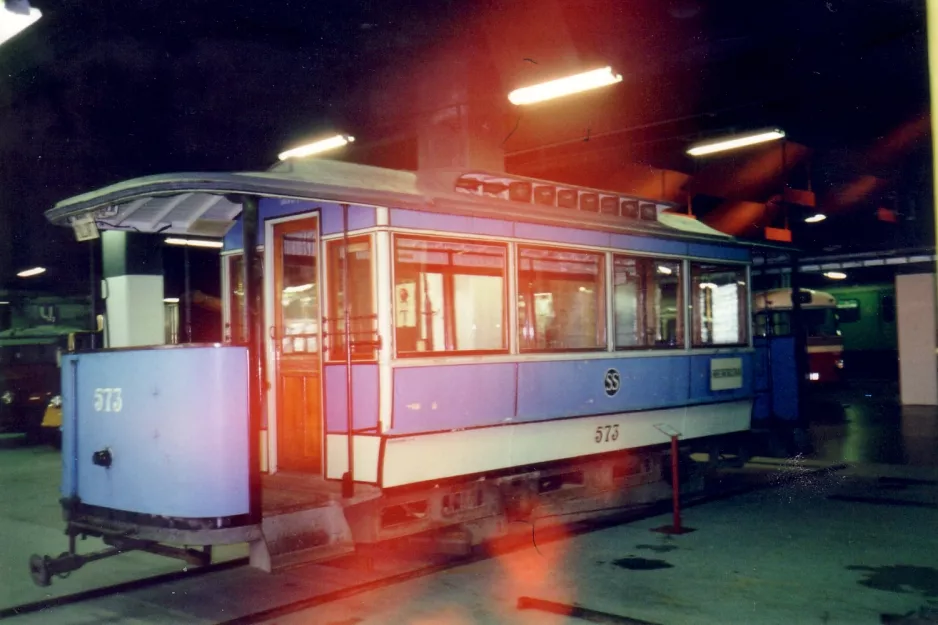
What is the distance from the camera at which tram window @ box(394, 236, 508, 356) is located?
6832mm

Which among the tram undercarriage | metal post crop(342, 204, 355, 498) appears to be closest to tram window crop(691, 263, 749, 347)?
the tram undercarriage

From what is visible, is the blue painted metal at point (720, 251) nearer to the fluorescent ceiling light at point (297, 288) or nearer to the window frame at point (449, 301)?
the window frame at point (449, 301)

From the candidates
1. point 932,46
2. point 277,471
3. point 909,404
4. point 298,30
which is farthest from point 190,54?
point 909,404

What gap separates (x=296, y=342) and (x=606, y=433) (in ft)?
10.8

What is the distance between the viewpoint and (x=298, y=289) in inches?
290

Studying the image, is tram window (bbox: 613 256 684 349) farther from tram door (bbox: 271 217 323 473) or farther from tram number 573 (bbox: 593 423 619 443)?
tram door (bbox: 271 217 323 473)

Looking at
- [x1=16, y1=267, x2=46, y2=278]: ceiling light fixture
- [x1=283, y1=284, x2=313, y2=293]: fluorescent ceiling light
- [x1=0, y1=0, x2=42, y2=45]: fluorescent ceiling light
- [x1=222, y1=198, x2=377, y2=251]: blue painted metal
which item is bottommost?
[x1=283, y1=284, x2=313, y2=293]: fluorescent ceiling light

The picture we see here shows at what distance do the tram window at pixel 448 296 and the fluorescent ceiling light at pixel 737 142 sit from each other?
6272 millimetres

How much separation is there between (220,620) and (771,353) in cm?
795

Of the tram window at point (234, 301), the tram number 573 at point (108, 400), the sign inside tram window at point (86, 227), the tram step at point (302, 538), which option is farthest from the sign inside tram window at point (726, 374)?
the sign inside tram window at point (86, 227)

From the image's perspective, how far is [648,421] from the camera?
29.2 feet

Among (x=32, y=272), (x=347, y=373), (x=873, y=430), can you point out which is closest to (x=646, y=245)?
(x=347, y=373)

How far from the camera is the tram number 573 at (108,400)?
5898mm

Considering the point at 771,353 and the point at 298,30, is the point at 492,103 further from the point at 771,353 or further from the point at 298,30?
the point at 771,353
